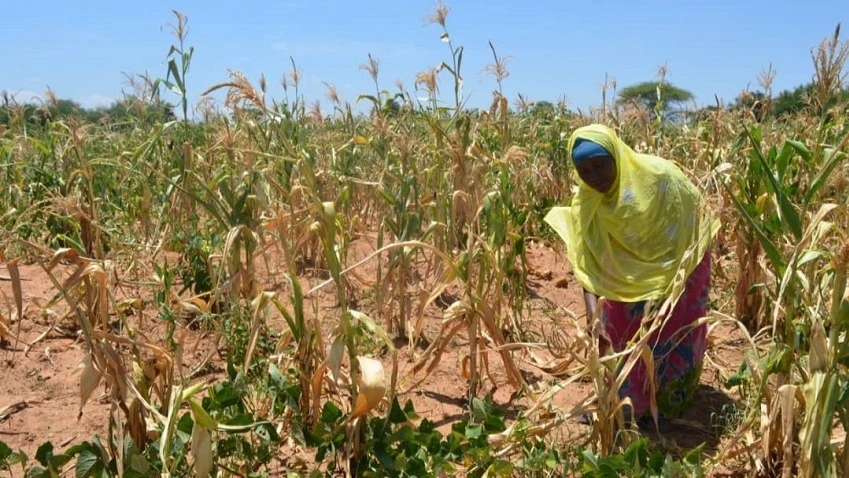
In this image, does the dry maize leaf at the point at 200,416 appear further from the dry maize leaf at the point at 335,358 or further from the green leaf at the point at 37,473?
the green leaf at the point at 37,473

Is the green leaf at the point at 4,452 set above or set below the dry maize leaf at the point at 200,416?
below

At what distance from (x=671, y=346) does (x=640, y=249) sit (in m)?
0.36

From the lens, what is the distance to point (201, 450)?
6.52 feet

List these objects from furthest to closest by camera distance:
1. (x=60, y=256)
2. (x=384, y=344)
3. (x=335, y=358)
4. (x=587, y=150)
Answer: (x=384, y=344)
(x=587, y=150)
(x=335, y=358)
(x=60, y=256)

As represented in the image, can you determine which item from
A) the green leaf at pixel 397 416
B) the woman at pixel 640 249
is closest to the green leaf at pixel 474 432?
the green leaf at pixel 397 416

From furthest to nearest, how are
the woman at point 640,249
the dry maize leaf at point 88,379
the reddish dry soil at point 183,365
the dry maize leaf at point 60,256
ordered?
the woman at point 640,249
the reddish dry soil at point 183,365
the dry maize leaf at point 88,379
the dry maize leaf at point 60,256

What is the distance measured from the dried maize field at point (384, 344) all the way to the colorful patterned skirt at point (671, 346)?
Result: 0.42 feet

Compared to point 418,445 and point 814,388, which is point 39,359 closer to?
point 418,445

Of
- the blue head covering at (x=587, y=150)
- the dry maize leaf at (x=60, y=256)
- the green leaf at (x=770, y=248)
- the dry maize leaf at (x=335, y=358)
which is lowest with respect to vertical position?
the dry maize leaf at (x=335, y=358)

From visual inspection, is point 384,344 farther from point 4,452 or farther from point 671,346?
point 4,452

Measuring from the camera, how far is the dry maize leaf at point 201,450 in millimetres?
1985

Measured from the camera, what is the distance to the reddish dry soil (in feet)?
9.07

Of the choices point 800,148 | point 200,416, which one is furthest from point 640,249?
point 200,416

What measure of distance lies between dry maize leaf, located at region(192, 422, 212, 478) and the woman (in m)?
1.43
